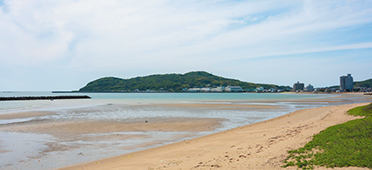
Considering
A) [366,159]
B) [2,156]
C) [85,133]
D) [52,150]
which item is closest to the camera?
[366,159]

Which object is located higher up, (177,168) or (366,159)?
(366,159)

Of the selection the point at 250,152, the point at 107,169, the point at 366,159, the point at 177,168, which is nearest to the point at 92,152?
the point at 107,169

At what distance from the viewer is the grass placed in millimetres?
7621

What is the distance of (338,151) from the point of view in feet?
27.4

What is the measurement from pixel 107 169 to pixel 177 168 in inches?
106

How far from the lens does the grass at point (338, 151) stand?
300 inches

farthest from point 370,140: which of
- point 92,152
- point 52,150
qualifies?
point 52,150

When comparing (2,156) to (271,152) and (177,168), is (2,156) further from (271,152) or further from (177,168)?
(271,152)

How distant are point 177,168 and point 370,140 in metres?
6.62

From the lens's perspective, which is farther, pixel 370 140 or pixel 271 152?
pixel 271 152

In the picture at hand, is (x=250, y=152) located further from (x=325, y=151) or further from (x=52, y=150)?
(x=52, y=150)

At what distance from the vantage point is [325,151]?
28.6ft

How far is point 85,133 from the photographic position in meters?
18.4

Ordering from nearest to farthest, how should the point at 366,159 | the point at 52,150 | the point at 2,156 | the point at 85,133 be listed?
the point at 366,159
the point at 2,156
the point at 52,150
the point at 85,133
